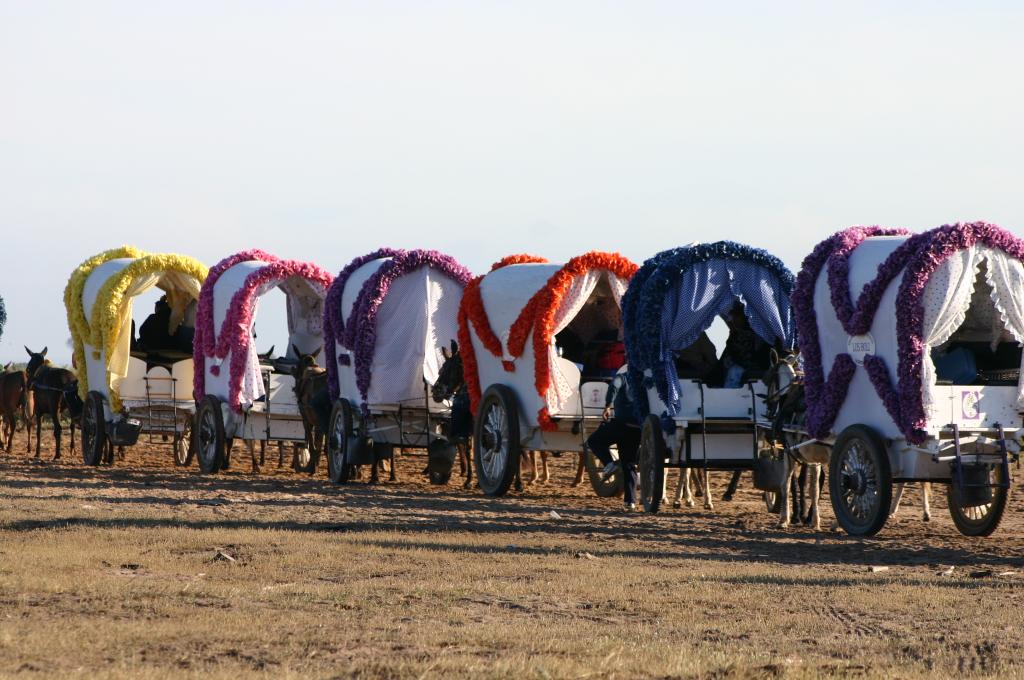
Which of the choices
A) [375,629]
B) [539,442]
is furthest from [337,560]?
[539,442]

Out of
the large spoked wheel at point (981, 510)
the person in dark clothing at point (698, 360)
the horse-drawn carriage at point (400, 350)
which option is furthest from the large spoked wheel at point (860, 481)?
the horse-drawn carriage at point (400, 350)

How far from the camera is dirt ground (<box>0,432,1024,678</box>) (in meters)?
8.70

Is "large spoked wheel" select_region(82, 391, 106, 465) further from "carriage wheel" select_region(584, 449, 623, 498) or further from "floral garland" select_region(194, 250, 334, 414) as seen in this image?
"carriage wheel" select_region(584, 449, 623, 498)

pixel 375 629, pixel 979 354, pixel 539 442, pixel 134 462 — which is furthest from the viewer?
pixel 134 462

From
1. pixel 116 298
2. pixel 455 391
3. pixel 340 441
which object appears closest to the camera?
pixel 455 391

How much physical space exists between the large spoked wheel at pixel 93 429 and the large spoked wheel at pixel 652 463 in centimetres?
1170

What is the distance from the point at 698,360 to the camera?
61.2 ft

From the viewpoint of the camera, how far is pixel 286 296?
87.8 feet

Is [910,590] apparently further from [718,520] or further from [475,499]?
[475,499]

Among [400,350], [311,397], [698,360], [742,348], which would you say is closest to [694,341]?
[742,348]

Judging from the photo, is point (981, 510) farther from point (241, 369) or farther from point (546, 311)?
point (241, 369)

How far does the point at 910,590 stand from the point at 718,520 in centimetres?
591

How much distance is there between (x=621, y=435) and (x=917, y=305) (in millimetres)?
4951

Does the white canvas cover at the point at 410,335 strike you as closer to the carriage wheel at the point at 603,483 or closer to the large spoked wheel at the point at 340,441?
the large spoked wheel at the point at 340,441
